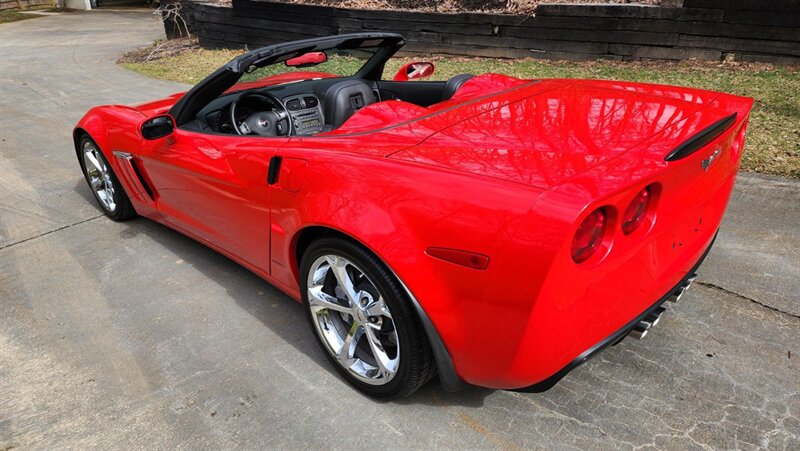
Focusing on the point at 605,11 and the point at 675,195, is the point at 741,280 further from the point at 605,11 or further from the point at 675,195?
the point at 605,11

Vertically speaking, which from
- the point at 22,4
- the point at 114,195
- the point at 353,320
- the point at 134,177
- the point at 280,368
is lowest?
the point at 280,368

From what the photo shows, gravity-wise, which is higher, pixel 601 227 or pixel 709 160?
pixel 709 160

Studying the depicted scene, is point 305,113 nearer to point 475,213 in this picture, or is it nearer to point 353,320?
point 353,320

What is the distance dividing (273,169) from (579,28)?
22.3ft

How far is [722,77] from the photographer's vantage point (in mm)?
6723

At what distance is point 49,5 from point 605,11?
2785 centimetres

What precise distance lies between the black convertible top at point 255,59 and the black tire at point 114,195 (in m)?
1.15

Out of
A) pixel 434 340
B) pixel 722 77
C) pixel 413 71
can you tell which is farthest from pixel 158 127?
pixel 722 77

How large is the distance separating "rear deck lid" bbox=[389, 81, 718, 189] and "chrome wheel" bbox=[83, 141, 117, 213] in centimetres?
293

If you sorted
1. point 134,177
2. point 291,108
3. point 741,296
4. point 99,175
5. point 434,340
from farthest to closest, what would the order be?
point 99,175 < point 134,177 < point 291,108 < point 741,296 < point 434,340

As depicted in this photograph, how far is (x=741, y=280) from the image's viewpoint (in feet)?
10.1

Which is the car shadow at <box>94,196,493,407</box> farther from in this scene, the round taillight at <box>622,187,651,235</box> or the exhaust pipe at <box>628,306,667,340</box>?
the round taillight at <box>622,187,651,235</box>

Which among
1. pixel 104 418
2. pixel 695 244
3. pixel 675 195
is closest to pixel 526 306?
pixel 675 195

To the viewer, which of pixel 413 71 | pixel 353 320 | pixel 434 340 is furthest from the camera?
pixel 413 71
